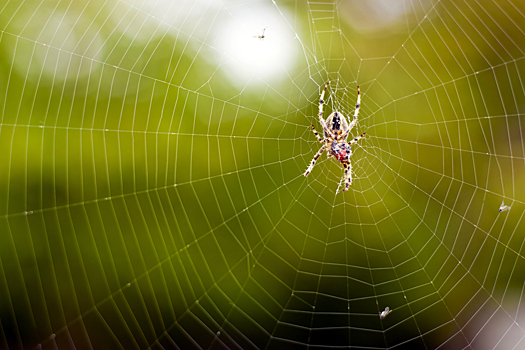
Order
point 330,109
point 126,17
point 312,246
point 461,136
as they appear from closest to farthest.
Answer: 1. point 126,17
2. point 330,109
3. point 461,136
4. point 312,246

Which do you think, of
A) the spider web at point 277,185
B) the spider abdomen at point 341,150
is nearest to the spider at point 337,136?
the spider abdomen at point 341,150

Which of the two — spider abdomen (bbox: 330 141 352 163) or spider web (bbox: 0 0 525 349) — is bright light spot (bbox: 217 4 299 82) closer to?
spider web (bbox: 0 0 525 349)

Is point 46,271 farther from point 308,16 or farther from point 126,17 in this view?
point 308,16

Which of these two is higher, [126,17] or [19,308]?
[126,17]

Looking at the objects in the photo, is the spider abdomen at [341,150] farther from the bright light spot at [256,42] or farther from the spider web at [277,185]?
the bright light spot at [256,42]

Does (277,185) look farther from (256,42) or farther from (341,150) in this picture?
(256,42)

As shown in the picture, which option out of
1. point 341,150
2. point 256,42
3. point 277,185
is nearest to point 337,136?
point 341,150

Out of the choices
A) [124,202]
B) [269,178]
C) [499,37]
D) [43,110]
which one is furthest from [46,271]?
[499,37]
